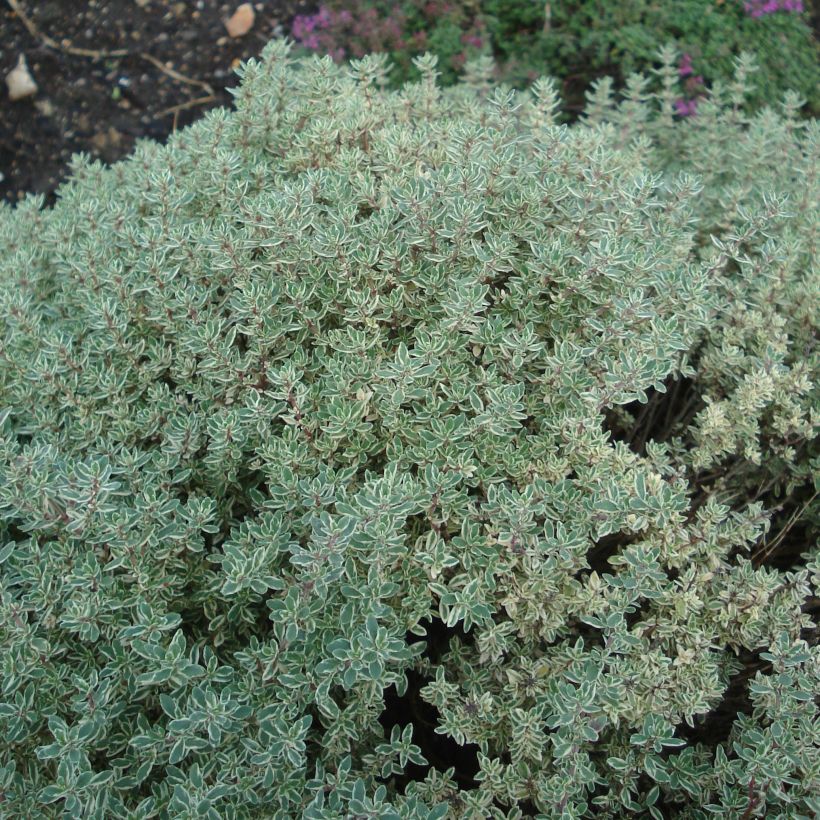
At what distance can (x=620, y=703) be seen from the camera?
2061 mm

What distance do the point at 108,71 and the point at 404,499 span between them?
16.1ft

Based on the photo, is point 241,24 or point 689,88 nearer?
point 689,88

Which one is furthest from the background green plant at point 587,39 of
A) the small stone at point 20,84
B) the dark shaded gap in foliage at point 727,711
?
the dark shaded gap in foliage at point 727,711

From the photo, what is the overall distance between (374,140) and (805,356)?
171cm

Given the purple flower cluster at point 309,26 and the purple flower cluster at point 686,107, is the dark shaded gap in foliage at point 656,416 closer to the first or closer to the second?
the purple flower cluster at point 686,107

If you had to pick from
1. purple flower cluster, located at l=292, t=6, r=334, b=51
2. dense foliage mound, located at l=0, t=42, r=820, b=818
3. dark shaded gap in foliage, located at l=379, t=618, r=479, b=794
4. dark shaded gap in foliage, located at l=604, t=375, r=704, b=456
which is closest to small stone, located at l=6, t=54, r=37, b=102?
purple flower cluster, located at l=292, t=6, r=334, b=51

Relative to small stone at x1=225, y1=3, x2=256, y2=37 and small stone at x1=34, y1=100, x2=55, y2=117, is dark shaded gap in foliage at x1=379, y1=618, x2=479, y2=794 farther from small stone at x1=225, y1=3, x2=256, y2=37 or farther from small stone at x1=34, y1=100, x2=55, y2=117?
small stone at x1=225, y1=3, x2=256, y2=37

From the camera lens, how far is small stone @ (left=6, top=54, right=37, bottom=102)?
5.53m

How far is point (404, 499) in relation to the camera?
2.08 metres

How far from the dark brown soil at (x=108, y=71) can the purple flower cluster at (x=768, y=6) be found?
2985 millimetres

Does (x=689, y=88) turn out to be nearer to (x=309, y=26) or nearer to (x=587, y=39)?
(x=587, y=39)

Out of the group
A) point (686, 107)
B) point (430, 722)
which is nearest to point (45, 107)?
point (686, 107)

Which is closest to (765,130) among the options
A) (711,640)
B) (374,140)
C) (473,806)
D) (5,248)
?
(374,140)

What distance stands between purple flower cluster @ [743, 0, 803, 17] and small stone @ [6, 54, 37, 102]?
4770 millimetres
